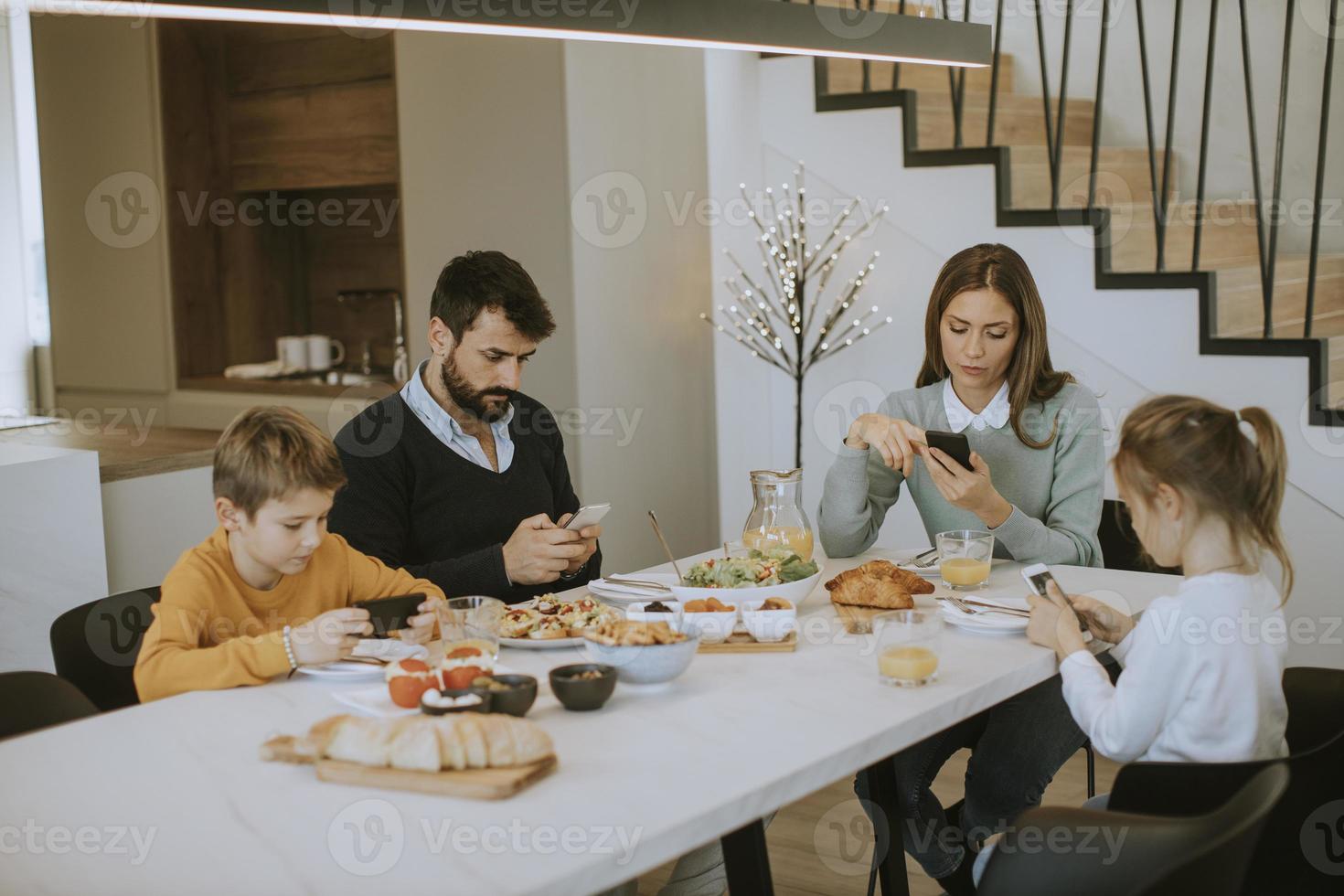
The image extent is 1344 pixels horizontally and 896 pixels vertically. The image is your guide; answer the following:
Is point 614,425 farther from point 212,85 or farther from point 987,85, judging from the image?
point 212,85

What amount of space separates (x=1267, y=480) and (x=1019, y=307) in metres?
0.97

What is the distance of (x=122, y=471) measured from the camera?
129 inches

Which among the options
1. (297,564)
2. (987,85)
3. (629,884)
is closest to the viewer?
(297,564)

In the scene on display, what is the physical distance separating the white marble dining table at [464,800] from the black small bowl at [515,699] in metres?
0.04

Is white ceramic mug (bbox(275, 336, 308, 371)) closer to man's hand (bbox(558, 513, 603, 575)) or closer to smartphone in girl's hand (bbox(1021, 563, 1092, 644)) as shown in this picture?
man's hand (bbox(558, 513, 603, 575))

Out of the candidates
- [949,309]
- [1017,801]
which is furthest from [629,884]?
[949,309]

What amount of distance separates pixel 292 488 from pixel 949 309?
1.38 metres

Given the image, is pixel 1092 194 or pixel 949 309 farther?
pixel 1092 194

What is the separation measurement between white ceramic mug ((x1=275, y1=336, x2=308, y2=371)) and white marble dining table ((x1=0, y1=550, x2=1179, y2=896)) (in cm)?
375

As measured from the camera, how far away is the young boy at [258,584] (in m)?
1.72

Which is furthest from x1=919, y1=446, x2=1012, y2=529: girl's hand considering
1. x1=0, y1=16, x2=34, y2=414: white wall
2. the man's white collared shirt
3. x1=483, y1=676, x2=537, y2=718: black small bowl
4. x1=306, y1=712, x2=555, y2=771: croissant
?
x1=0, y1=16, x2=34, y2=414: white wall

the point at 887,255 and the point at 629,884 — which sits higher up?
the point at 887,255

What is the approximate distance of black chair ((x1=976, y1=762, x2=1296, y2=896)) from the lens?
50.7 inches

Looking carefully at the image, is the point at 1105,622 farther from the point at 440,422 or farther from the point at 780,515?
the point at 440,422
